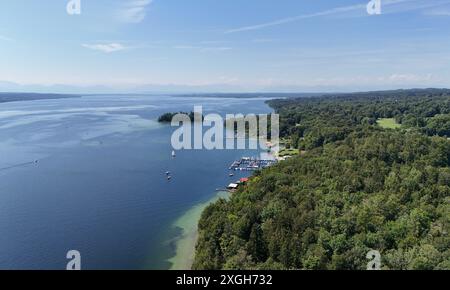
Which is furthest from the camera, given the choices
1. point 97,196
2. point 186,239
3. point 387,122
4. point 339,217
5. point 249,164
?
point 387,122

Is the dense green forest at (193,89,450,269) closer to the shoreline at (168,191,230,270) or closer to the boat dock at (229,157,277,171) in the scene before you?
the shoreline at (168,191,230,270)

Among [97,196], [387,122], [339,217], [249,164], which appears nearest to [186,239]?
[339,217]

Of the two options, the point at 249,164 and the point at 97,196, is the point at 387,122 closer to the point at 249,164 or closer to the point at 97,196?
the point at 249,164

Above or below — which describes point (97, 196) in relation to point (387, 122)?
below

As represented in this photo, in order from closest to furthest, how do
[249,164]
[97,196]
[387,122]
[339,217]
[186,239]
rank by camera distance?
1. [339,217]
2. [186,239]
3. [97,196]
4. [249,164]
5. [387,122]

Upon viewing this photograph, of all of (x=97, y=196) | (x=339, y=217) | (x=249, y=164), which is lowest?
(x=97, y=196)

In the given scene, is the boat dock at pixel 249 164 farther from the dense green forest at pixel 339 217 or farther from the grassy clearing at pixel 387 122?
the grassy clearing at pixel 387 122

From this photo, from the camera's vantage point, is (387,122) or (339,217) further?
(387,122)
